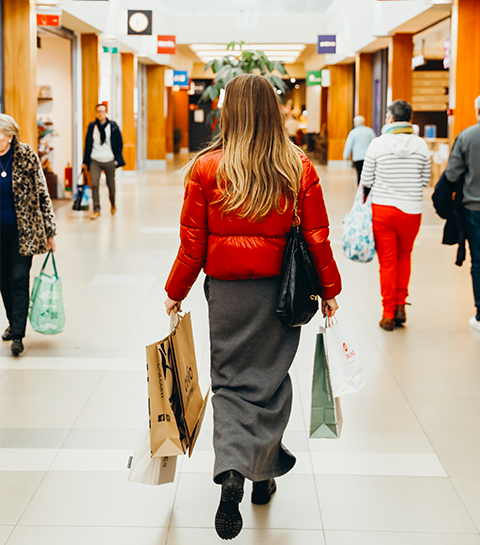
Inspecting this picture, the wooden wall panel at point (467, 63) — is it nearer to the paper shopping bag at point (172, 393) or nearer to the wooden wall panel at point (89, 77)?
the wooden wall panel at point (89, 77)

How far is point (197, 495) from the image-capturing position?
300cm

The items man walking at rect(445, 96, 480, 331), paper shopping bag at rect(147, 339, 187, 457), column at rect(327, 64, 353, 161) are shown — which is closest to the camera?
paper shopping bag at rect(147, 339, 187, 457)

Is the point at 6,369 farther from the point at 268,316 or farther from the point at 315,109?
the point at 315,109

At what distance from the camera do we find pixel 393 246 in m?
5.52

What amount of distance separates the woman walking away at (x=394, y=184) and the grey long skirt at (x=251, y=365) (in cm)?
287

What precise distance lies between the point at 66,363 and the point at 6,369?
0.36 meters

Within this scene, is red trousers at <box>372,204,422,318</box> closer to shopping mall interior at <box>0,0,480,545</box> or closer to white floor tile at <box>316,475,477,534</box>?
shopping mall interior at <box>0,0,480,545</box>

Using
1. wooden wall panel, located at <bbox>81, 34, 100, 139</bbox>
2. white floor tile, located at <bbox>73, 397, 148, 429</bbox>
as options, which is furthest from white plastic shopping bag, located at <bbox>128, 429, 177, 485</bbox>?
wooden wall panel, located at <bbox>81, 34, 100, 139</bbox>

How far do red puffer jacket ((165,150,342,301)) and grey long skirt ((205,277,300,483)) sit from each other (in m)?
0.08

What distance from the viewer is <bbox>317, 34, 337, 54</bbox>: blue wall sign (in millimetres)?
23062

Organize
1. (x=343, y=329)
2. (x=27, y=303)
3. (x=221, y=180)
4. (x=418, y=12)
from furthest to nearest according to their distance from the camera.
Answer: (x=418, y=12) → (x=27, y=303) → (x=343, y=329) → (x=221, y=180)

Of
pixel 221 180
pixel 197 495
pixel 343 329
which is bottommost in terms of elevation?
pixel 197 495

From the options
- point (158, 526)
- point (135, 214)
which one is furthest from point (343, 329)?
point (135, 214)


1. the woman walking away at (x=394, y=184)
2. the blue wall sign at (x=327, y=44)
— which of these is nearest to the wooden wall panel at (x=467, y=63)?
the woman walking away at (x=394, y=184)
